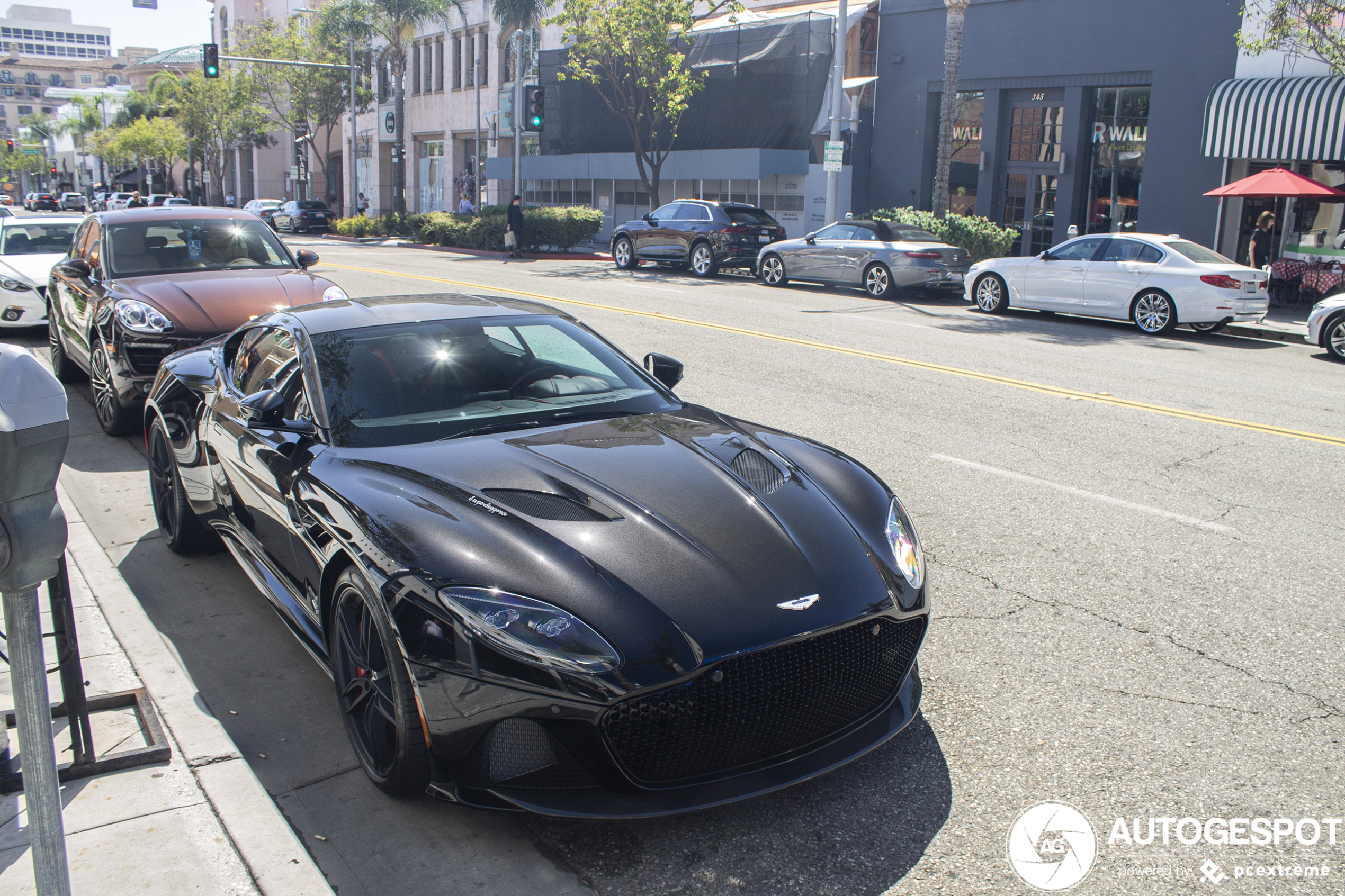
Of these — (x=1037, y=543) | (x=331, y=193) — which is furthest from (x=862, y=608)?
(x=331, y=193)

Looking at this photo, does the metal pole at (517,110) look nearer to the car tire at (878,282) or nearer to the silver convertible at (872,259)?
the silver convertible at (872,259)

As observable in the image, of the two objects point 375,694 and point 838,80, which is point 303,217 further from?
point 375,694

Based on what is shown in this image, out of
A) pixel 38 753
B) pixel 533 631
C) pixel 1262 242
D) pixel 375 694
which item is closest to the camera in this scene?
pixel 38 753

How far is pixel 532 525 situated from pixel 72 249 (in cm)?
922

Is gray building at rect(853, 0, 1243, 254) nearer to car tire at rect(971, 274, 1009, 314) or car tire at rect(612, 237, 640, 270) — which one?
car tire at rect(971, 274, 1009, 314)

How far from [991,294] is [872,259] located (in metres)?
2.61

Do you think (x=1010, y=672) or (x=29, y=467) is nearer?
(x=29, y=467)

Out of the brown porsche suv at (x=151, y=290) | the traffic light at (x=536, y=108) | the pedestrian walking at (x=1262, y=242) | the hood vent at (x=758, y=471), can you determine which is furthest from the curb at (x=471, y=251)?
the hood vent at (x=758, y=471)

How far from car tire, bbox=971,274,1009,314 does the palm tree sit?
35.6 m

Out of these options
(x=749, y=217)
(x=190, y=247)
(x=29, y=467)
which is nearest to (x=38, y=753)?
(x=29, y=467)

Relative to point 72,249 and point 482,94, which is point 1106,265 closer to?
point 72,249

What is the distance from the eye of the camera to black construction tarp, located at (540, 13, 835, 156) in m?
31.6

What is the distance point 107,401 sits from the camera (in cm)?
846

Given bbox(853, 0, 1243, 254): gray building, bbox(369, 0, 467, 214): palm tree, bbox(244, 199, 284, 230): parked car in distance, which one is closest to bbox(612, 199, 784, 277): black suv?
bbox(853, 0, 1243, 254): gray building
